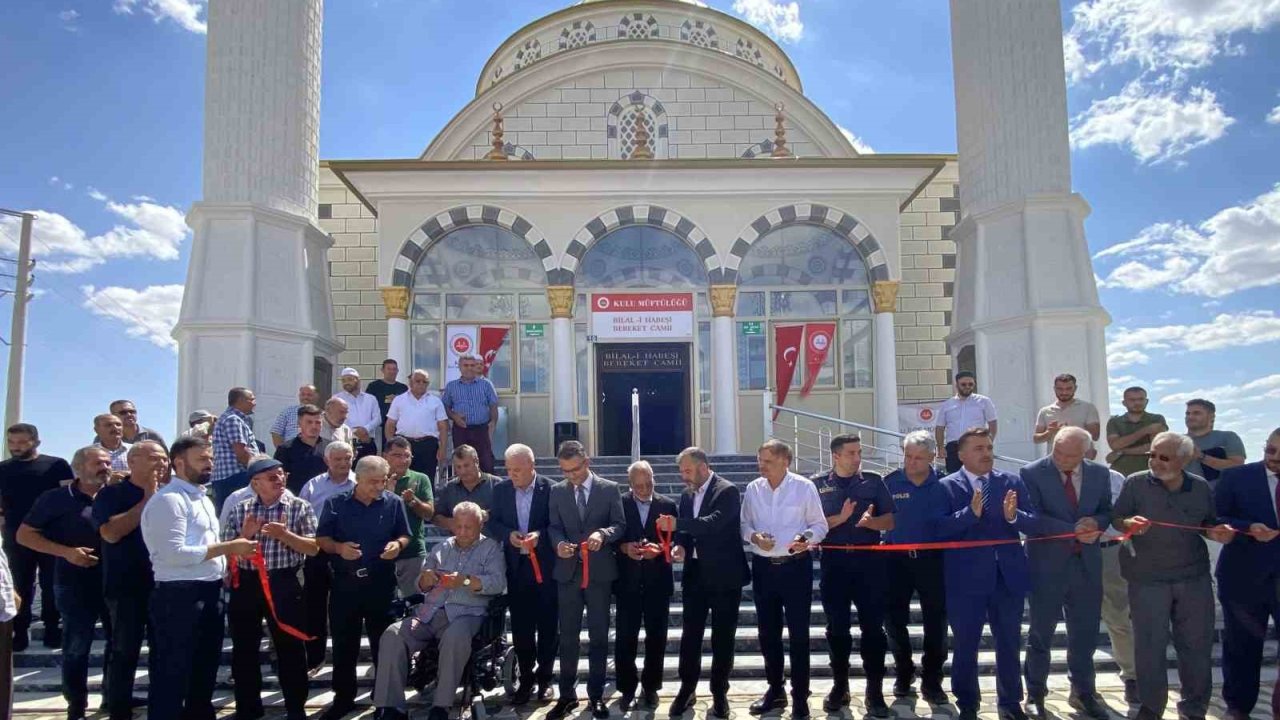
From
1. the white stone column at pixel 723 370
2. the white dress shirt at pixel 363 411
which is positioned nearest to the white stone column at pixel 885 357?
the white stone column at pixel 723 370

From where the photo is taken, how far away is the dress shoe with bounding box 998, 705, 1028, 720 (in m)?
5.30

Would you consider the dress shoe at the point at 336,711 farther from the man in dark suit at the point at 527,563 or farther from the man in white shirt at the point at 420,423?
the man in white shirt at the point at 420,423

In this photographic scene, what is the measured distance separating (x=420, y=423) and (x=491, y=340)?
4802 mm

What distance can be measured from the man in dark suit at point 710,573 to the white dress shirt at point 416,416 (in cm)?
375

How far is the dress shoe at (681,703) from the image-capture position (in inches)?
218

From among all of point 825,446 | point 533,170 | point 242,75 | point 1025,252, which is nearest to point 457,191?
point 533,170

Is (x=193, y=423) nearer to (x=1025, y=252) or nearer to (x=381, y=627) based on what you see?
(x=381, y=627)

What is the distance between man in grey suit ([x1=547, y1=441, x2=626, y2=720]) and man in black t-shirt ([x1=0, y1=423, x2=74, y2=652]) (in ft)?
13.7

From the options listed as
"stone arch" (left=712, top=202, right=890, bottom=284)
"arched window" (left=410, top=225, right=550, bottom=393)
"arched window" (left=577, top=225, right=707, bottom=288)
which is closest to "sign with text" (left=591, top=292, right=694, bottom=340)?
"arched window" (left=577, top=225, right=707, bottom=288)

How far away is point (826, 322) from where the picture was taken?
13.5 metres

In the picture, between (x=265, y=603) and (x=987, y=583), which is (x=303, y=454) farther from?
(x=987, y=583)

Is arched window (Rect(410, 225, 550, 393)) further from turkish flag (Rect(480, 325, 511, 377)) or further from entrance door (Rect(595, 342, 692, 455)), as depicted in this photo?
entrance door (Rect(595, 342, 692, 455))

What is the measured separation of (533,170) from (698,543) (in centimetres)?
863

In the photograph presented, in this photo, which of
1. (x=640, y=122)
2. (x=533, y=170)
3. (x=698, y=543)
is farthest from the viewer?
(x=640, y=122)
